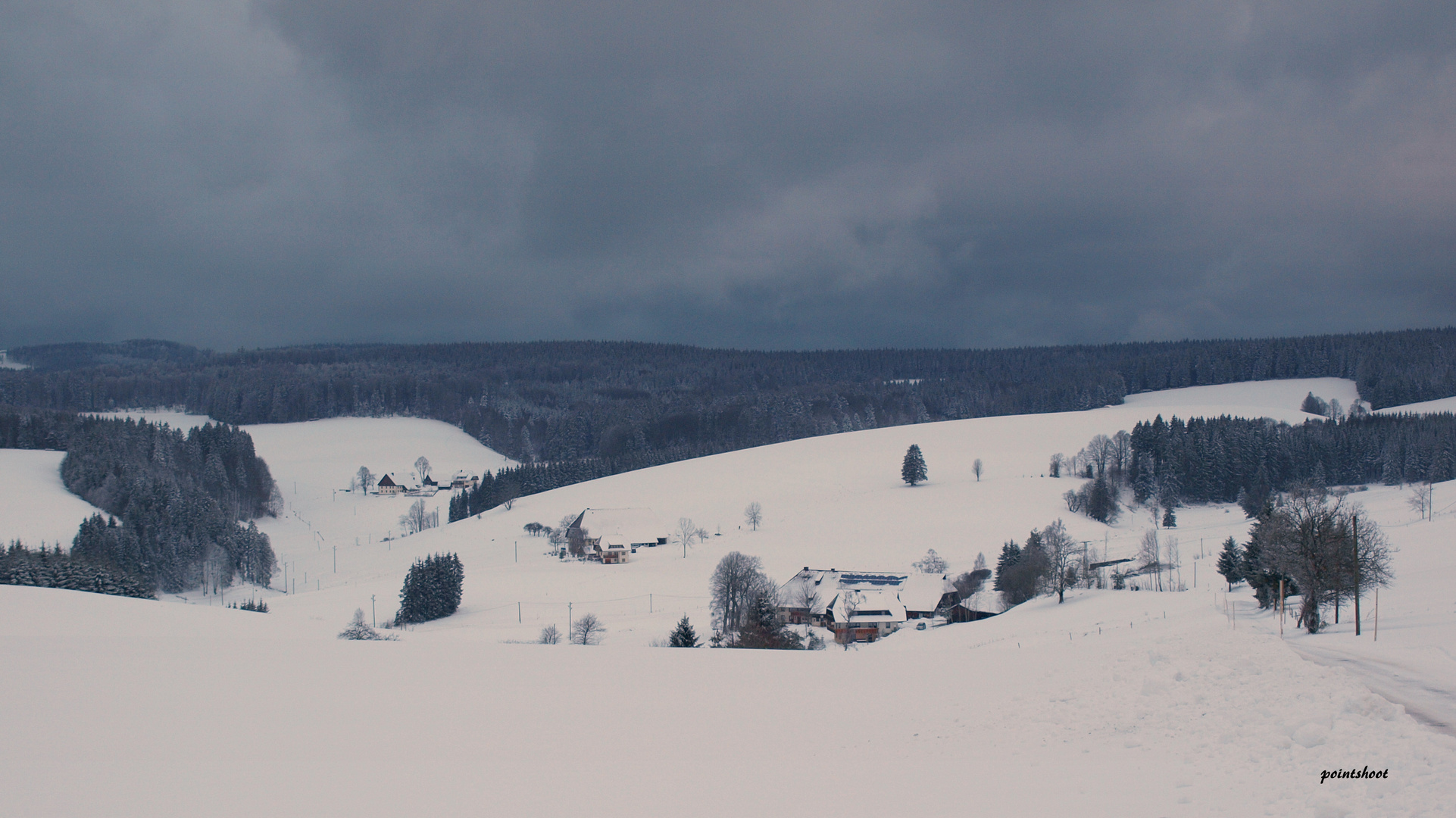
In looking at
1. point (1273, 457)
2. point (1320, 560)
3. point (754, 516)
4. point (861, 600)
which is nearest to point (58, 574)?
→ point (861, 600)

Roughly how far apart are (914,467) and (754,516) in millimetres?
22715

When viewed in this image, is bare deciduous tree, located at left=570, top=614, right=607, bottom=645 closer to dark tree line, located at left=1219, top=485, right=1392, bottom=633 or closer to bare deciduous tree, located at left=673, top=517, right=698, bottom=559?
dark tree line, located at left=1219, top=485, right=1392, bottom=633

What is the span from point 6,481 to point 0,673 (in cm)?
8527

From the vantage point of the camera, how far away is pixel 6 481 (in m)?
82.1

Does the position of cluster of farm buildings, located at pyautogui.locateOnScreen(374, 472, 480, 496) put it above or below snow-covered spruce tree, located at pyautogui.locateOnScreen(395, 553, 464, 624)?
above

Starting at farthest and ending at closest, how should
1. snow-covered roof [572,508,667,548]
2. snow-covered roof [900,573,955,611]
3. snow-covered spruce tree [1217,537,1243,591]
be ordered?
snow-covered roof [572,508,667,548] → snow-covered roof [900,573,955,611] → snow-covered spruce tree [1217,537,1243,591]

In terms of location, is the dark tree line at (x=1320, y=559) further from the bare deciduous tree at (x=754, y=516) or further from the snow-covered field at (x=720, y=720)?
the bare deciduous tree at (x=754, y=516)

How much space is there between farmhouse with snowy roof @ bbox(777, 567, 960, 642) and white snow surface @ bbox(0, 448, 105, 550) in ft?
176

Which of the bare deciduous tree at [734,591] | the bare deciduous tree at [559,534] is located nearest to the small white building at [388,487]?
the bare deciduous tree at [559,534]

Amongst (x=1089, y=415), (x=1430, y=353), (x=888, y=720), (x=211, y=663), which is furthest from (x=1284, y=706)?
(x=1430, y=353)

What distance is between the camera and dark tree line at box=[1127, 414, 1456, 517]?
89.8 meters

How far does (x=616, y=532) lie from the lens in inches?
3115

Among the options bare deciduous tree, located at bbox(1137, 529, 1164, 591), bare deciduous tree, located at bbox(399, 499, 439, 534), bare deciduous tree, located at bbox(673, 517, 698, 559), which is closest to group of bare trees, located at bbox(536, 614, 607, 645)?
bare deciduous tree, located at bbox(673, 517, 698, 559)

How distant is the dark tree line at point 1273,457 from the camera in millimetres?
89812
